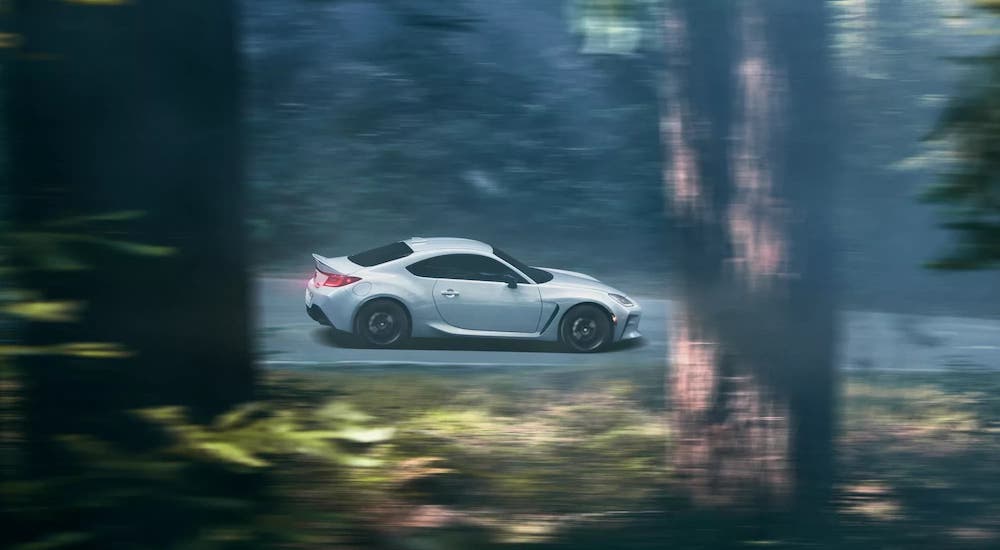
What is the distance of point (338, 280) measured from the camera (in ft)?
21.0

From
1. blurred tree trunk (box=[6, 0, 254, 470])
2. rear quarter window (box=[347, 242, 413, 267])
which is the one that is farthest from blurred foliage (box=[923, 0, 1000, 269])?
rear quarter window (box=[347, 242, 413, 267])

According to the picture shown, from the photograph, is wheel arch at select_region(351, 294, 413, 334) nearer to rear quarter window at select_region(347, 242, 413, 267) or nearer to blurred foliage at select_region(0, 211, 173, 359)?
rear quarter window at select_region(347, 242, 413, 267)

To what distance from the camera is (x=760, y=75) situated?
4.93 m

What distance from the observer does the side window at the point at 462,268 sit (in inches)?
267

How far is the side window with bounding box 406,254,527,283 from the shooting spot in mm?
6789

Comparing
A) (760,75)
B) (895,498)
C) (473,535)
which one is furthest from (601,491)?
(760,75)

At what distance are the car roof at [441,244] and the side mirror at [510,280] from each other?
245 mm

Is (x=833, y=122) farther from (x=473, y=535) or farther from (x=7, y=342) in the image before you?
(x=7, y=342)

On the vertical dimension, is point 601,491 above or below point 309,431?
below

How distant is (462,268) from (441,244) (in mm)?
283

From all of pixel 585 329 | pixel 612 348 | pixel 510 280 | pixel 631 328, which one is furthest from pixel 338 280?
pixel 631 328

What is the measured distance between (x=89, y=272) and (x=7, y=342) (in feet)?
1.27

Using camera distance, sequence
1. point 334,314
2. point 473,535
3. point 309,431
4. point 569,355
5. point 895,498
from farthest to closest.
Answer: point 569,355 < point 334,314 < point 895,498 < point 473,535 < point 309,431

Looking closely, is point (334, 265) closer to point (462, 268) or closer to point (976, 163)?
point (462, 268)
